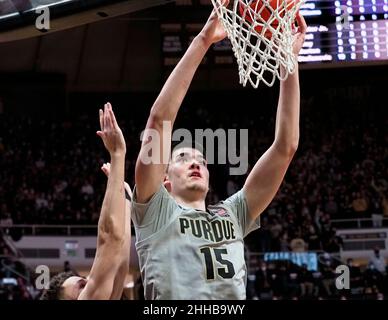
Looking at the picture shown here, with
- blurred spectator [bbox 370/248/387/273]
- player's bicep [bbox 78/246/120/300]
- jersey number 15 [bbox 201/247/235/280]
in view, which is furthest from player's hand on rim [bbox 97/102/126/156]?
blurred spectator [bbox 370/248/387/273]

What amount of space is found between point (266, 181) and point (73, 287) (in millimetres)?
803

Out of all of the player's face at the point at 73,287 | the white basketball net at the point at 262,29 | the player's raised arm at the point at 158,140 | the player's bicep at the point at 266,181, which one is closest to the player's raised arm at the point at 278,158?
the player's bicep at the point at 266,181

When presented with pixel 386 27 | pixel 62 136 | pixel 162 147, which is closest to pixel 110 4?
pixel 162 147

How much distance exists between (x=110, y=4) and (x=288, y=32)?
1943 mm

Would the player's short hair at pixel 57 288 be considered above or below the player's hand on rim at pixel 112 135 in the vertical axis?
below

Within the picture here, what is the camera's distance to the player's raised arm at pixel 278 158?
2.73 m

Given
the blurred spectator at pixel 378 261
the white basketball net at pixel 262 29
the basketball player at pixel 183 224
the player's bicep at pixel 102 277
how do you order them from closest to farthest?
the basketball player at pixel 183 224 < the player's bicep at pixel 102 277 < the white basketball net at pixel 262 29 < the blurred spectator at pixel 378 261

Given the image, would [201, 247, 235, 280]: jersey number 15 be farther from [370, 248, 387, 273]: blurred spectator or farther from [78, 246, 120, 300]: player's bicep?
[370, 248, 387, 273]: blurred spectator

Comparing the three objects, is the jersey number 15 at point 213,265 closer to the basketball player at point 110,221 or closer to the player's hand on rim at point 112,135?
the basketball player at point 110,221

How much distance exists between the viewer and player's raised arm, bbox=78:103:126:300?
261cm

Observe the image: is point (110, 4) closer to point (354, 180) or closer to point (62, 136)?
point (354, 180)

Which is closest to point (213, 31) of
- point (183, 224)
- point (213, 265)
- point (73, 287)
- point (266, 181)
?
point (266, 181)

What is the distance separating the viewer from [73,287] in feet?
9.15

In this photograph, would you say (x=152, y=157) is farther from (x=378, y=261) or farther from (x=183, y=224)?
(x=378, y=261)
